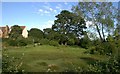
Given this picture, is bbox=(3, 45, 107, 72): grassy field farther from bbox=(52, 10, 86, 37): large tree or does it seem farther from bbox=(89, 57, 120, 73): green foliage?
bbox=(52, 10, 86, 37): large tree

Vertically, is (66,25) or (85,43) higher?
(66,25)

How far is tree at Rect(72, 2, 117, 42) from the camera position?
12266mm

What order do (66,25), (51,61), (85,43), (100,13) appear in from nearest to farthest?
1. (51,61)
2. (100,13)
3. (85,43)
4. (66,25)

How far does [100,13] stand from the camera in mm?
12609

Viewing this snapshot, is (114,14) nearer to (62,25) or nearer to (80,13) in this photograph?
(80,13)

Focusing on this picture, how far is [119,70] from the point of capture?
6031mm

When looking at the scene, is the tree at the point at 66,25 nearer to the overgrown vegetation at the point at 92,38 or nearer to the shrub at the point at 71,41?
the overgrown vegetation at the point at 92,38

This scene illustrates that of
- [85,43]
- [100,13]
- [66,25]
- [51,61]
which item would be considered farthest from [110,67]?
[66,25]

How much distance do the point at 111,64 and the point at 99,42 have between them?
555 cm

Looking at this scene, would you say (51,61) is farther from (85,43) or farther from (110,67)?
(85,43)

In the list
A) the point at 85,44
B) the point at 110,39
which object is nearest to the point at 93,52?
the point at 110,39

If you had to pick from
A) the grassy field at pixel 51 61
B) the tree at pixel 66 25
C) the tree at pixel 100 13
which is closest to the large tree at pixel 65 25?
the tree at pixel 66 25

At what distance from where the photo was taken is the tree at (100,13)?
12266mm

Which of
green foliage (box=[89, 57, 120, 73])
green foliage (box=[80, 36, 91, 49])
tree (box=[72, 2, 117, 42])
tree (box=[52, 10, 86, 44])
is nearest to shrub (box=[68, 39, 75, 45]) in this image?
green foliage (box=[80, 36, 91, 49])
